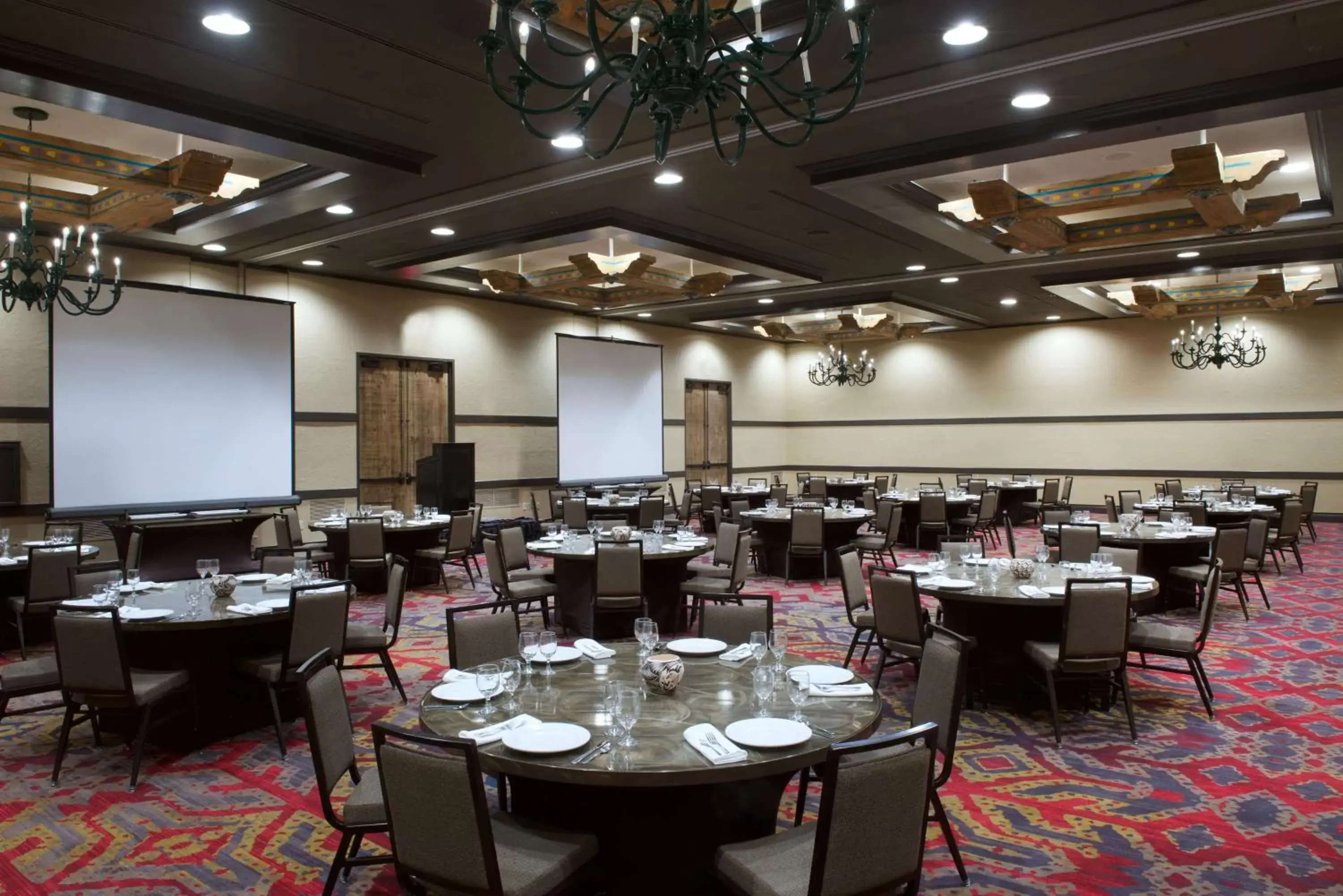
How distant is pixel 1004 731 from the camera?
4.74m

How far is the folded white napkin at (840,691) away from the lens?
3092 mm

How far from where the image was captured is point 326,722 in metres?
2.80

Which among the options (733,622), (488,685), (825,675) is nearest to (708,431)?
(733,622)

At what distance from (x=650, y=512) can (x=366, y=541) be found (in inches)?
142

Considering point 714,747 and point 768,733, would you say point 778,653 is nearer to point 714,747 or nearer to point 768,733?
point 768,733

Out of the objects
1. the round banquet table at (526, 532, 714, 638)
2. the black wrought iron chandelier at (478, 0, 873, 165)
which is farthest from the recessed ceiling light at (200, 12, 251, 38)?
the round banquet table at (526, 532, 714, 638)

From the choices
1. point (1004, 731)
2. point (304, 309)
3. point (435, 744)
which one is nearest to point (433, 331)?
point (304, 309)

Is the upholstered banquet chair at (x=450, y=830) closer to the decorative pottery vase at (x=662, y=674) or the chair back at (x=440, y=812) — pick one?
the chair back at (x=440, y=812)

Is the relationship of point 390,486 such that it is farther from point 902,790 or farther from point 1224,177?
point 902,790

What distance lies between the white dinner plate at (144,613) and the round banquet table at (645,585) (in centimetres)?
267

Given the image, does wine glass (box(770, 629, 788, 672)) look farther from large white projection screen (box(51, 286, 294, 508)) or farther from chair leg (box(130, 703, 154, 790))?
large white projection screen (box(51, 286, 294, 508))

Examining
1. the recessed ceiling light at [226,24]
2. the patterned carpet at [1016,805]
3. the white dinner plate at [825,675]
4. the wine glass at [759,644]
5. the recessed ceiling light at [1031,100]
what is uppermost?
the recessed ceiling light at [1031,100]

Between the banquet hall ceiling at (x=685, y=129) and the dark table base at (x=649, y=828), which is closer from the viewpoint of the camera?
the dark table base at (x=649, y=828)

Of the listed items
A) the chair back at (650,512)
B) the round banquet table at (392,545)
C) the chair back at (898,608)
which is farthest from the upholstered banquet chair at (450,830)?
the chair back at (650,512)
